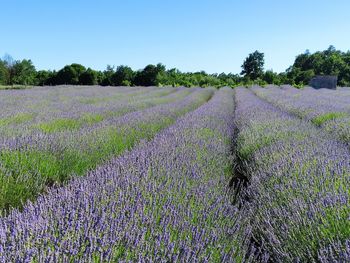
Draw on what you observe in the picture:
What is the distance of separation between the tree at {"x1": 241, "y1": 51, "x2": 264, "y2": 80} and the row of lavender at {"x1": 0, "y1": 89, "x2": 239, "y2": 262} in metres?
60.9

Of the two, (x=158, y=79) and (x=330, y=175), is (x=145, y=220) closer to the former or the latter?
(x=330, y=175)

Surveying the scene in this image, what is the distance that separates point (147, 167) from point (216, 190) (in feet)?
1.91

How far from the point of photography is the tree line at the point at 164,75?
143 feet

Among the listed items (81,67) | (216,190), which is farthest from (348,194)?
(81,67)

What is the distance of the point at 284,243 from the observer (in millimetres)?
2102

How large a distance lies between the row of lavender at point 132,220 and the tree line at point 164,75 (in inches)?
1460

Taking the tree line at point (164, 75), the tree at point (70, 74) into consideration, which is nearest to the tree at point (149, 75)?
the tree line at point (164, 75)

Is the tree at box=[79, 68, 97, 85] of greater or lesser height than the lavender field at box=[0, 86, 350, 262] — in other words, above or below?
below

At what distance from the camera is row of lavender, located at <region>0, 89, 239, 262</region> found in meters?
1.59

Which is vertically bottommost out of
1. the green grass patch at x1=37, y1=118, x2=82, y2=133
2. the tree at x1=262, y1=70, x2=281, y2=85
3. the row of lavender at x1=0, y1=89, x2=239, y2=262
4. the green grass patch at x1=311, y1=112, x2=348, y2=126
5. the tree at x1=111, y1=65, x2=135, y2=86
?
the tree at x1=262, y1=70, x2=281, y2=85

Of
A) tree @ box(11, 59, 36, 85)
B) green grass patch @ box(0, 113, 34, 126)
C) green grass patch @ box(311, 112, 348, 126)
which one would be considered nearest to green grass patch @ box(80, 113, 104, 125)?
green grass patch @ box(0, 113, 34, 126)

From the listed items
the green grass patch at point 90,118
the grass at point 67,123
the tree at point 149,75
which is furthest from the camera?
the tree at point 149,75

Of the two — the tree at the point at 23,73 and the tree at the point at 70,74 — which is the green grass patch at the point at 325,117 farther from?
the tree at the point at 23,73

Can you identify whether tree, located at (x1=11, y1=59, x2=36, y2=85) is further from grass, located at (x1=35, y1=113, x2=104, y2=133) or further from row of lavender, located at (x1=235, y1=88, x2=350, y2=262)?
row of lavender, located at (x1=235, y1=88, x2=350, y2=262)
